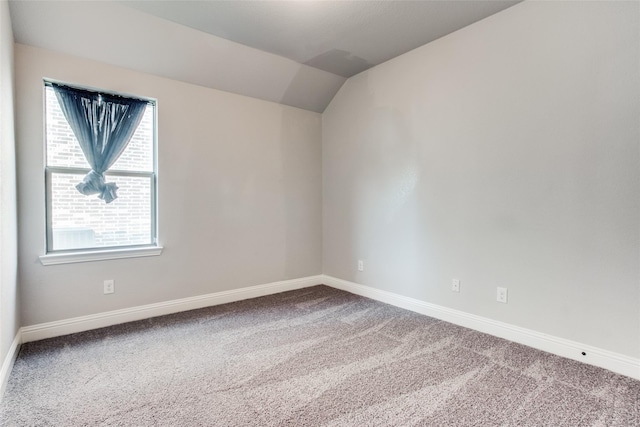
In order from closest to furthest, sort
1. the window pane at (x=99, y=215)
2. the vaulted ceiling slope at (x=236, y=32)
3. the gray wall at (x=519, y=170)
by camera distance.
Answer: the gray wall at (x=519, y=170)
the vaulted ceiling slope at (x=236, y=32)
the window pane at (x=99, y=215)

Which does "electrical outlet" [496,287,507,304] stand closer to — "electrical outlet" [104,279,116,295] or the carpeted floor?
the carpeted floor

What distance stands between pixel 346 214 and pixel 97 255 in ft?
8.54

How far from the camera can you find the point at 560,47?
2.36 m

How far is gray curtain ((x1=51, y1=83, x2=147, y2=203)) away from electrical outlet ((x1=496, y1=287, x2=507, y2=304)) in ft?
11.3

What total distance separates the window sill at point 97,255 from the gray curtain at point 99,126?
0.47 meters

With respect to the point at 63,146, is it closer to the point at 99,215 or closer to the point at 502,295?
the point at 99,215

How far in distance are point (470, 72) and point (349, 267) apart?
2446 mm

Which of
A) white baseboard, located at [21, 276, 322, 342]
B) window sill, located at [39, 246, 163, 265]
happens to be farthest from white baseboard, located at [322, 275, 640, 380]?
window sill, located at [39, 246, 163, 265]

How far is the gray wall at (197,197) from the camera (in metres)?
2.61

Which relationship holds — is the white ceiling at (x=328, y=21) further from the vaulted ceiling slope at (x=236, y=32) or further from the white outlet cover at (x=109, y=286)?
the white outlet cover at (x=109, y=286)

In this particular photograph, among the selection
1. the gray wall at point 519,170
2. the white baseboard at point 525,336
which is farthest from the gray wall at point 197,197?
the white baseboard at point 525,336

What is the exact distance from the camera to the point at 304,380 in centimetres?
207

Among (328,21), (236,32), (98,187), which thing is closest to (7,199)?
(98,187)

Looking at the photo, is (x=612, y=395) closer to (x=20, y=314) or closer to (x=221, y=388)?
(x=221, y=388)
